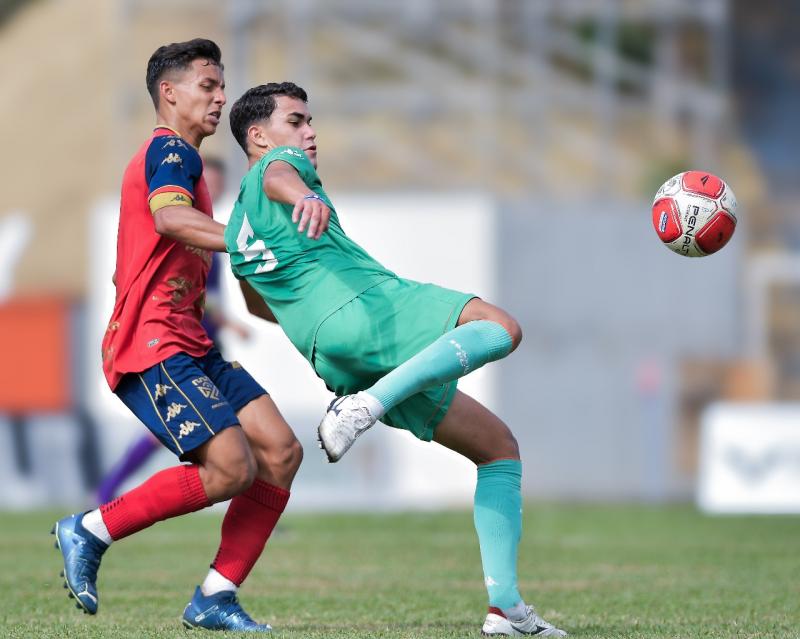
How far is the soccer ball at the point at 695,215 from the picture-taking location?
20.9ft

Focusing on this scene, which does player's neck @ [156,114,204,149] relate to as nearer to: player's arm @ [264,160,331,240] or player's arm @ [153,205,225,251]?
player's arm @ [153,205,225,251]

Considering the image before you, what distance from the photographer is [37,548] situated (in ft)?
35.0

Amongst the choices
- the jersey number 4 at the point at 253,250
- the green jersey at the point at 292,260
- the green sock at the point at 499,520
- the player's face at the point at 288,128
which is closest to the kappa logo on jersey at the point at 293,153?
the green jersey at the point at 292,260

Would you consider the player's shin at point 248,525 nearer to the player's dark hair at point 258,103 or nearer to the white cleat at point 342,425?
the white cleat at point 342,425

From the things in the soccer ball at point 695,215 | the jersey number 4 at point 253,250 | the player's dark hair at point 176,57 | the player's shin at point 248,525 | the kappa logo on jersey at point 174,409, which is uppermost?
the player's dark hair at point 176,57

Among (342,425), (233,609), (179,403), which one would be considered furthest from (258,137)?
(233,609)

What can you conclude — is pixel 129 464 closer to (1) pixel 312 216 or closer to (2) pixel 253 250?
(2) pixel 253 250

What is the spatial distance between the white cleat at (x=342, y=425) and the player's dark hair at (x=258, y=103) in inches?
49.8

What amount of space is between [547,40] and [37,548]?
13.3 meters

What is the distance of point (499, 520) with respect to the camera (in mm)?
6078

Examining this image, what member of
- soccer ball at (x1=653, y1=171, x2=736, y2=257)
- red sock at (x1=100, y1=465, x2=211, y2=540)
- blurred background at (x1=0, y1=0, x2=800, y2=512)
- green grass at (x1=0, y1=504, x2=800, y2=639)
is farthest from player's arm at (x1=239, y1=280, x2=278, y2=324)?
blurred background at (x1=0, y1=0, x2=800, y2=512)

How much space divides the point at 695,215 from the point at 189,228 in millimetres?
2017

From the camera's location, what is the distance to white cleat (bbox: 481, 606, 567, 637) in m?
5.88

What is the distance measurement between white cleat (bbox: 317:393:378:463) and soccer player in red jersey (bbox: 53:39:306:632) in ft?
1.91
